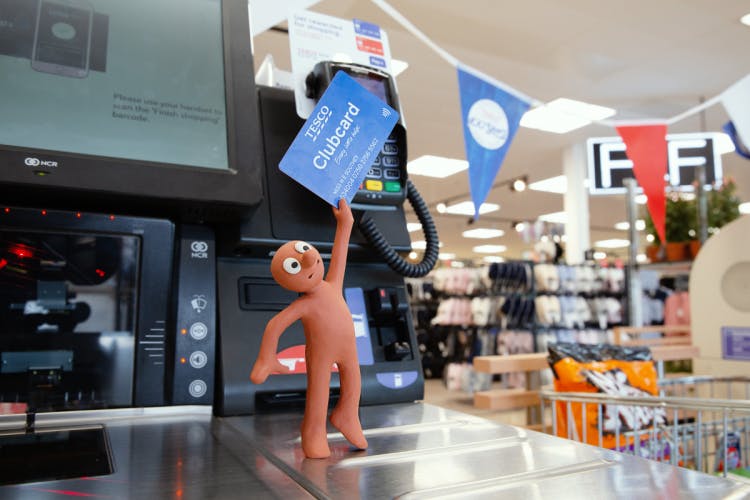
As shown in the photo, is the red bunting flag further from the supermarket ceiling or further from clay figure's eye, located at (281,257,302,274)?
clay figure's eye, located at (281,257,302,274)

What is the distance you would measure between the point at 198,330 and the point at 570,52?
170 inches

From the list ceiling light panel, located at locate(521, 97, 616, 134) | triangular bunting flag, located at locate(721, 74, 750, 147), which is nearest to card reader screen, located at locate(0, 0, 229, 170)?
triangular bunting flag, located at locate(721, 74, 750, 147)

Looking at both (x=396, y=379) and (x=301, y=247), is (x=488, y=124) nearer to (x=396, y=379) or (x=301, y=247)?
(x=396, y=379)

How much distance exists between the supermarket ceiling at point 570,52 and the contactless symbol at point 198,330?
2.94 m

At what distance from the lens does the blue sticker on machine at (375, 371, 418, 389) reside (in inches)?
32.2

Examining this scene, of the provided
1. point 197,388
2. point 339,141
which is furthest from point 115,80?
point 197,388

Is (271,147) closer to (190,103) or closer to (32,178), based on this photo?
(190,103)

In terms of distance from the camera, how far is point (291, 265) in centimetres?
52

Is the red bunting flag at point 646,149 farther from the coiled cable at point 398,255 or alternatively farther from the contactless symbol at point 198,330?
the contactless symbol at point 198,330

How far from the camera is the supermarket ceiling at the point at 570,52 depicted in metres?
3.70

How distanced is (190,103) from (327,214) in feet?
0.80

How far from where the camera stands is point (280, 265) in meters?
0.52

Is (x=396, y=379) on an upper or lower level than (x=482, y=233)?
lower

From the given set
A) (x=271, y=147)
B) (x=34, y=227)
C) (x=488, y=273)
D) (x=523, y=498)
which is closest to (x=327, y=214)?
(x=271, y=147)
